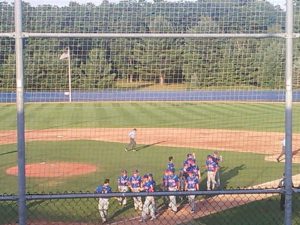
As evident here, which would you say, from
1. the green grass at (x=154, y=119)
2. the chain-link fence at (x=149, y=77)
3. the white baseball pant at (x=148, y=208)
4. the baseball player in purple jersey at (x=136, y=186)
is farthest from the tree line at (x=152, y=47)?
the green grass at (x=154, y=119)

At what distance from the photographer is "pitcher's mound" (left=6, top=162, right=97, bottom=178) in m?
16.5

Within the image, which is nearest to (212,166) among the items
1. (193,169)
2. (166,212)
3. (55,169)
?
(193,169)

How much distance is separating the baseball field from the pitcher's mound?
0.03 metres

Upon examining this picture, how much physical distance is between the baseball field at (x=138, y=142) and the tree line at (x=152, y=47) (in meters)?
3.10

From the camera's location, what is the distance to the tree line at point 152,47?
531 centimetres

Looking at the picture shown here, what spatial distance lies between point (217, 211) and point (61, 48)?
6.90 metres

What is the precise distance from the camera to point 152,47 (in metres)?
6.25

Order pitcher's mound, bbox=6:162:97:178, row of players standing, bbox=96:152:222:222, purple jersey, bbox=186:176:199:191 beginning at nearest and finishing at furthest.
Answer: row of players standing, bbox=96:152:222:222
purple jersey, bbox=186:176:199:191
pitcher's mound, bbox=6:162:97:178

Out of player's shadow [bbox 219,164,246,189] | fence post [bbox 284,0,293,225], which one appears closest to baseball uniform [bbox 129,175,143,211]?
player's shadow [bbox 219,164,246,189]

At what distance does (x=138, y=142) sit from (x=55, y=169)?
6.95 meters

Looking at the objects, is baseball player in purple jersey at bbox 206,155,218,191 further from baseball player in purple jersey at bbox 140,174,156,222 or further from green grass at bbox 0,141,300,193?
baseball player in purple jersey at bbox 140,174,156,222

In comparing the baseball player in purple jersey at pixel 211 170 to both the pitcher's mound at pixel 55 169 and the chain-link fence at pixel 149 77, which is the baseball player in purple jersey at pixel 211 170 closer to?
the chain-link fence at pixel 149 77

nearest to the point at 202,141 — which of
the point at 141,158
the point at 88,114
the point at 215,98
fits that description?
the point at 141,158

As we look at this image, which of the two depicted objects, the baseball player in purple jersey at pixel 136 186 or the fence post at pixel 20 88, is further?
the baseball player in purple jersey at pixel 136 186
